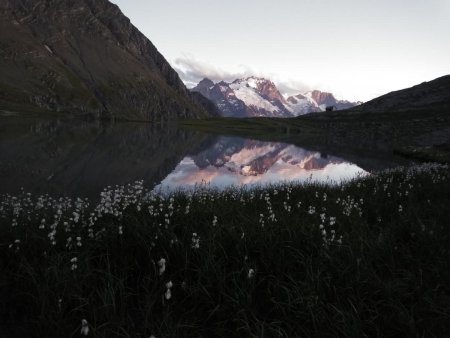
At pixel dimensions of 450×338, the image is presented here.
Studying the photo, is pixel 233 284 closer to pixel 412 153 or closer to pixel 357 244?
pixel 357 244

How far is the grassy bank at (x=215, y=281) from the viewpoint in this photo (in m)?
6.32

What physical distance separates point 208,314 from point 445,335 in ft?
12.2

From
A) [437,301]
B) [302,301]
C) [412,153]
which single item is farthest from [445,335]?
[412,153]

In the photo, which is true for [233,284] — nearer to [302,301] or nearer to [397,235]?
[302,301]

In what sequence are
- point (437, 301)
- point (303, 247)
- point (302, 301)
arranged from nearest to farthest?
1. point (302, 301)
2. point (437, 301)
3. point (303, 247)

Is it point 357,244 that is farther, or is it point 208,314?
point 357,244

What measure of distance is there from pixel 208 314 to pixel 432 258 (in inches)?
209

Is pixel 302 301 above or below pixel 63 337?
above

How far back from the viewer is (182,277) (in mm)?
7590

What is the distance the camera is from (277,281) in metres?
7.43

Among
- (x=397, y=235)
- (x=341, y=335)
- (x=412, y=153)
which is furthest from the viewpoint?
(x=412, y=153)

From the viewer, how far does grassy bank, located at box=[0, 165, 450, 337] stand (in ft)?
20.7

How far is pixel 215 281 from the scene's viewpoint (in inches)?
285

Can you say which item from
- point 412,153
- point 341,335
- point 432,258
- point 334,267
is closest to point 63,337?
point 341,335
